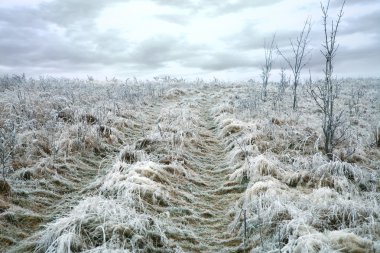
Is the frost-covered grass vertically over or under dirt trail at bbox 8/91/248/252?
over

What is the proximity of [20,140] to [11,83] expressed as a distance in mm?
11762

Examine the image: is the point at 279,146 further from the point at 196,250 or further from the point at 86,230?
the point at 86,230

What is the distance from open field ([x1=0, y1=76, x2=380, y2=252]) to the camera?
13.6ft

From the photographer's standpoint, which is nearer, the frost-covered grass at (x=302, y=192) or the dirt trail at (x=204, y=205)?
the frost-covered grass at (x=302, y=192)

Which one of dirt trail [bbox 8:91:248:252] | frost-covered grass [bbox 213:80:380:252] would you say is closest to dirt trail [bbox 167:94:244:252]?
dirt trail [bbox 8:91:248:252]

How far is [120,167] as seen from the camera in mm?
6648

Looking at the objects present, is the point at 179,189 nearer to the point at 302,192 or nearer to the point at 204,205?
the point at 204,205

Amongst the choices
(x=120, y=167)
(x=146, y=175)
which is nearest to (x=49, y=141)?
(x=120, y=167)

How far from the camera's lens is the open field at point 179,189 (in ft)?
13.6

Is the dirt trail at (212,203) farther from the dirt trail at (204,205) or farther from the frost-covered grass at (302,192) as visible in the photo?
the frost-covered grass at (302,192)

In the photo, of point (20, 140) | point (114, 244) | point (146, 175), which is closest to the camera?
point (114, 244)

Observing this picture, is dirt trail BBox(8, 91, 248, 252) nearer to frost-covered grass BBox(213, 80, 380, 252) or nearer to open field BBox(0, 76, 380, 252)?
open field BBox(0, 76, 380, 252)

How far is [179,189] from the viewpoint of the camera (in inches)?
248

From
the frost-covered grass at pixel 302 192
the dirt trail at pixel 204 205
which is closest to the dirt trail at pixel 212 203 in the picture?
the dirt trail at pixel 204 205
